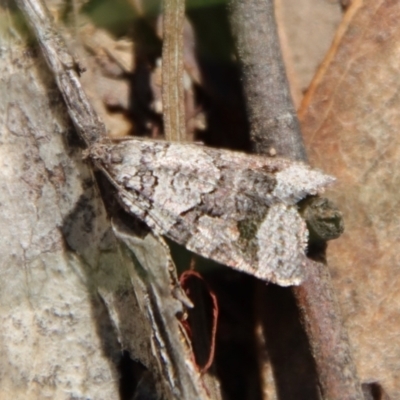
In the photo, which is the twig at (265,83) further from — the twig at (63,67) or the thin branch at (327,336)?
the twig at (63,67)

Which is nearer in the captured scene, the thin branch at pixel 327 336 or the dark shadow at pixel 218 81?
the thin branch at pixel 327 336

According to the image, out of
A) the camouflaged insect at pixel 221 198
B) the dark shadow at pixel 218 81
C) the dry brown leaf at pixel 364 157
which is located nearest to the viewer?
the camouflaged insect at pixel 221 198

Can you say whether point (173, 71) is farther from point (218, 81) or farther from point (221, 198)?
point (221, 198)

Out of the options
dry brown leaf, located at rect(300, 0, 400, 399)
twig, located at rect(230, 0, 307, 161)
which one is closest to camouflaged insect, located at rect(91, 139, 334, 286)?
twig, located at rect(230, 0, 307, 161)

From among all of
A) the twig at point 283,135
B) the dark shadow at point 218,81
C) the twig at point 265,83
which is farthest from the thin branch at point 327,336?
the dark shadow at point 218,81

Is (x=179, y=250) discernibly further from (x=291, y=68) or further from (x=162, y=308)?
(x=291, y=68)

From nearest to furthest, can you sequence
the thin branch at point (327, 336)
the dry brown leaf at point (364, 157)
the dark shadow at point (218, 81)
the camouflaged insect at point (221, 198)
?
the thin branch at point (327, 336)
the camouflaged insect at point (221, 198)
the dry brown leaf at point (364, 157)
the dark shadow at point (218, 81)

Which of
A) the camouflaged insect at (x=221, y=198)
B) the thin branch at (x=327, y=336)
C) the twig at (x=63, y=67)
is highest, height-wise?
the twig at (x=63, y=67)
